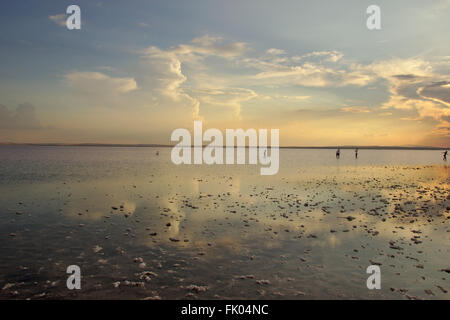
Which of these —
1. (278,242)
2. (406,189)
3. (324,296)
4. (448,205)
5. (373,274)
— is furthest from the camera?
(406,189)

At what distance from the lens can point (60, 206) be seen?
20.8m

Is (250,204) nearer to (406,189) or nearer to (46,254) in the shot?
(46,254)

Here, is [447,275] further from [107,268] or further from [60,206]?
[60,206]

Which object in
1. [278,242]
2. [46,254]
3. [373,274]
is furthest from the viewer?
[278,242]

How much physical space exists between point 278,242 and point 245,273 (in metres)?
3.84

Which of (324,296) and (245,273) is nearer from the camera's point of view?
(324,296)

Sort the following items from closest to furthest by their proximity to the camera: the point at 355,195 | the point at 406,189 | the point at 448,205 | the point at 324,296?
the point at 324,296 < the point at 448,205 < the point at 355,195 < the point at 406,189

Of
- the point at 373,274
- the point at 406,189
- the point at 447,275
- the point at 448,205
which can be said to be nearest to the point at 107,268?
the point at 373,274

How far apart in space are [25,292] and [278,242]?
10216mm

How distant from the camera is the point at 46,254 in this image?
11.6m

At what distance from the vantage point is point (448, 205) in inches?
888

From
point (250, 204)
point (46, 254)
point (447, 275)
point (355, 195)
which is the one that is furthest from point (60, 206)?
point (355, 195)
